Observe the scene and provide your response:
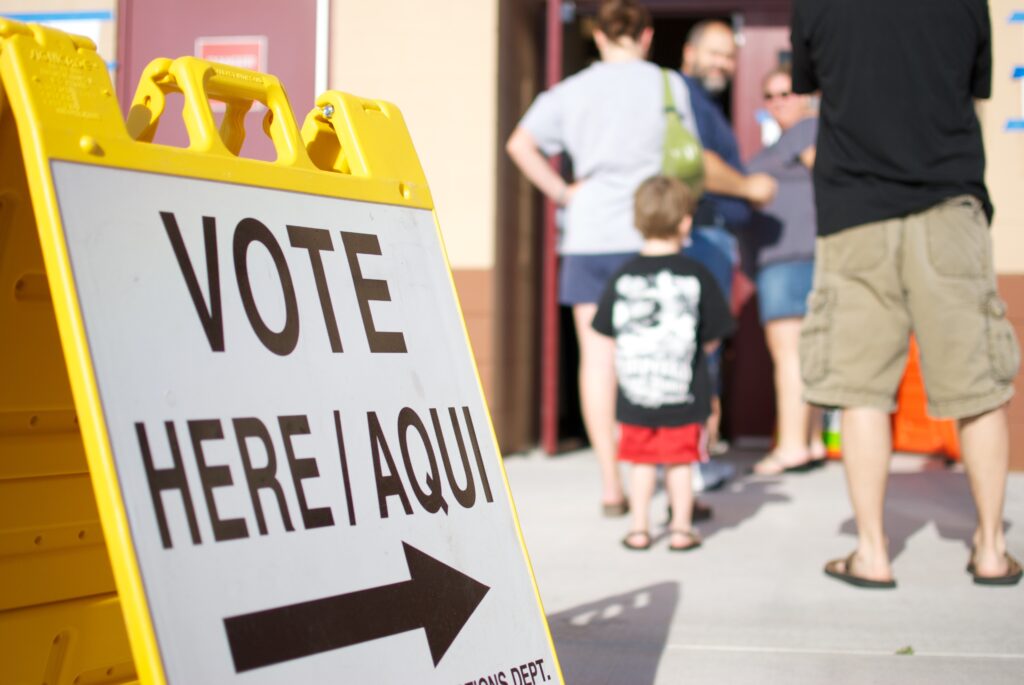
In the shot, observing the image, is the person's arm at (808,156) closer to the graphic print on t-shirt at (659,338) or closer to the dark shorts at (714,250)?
the dark shorts at (714,250)

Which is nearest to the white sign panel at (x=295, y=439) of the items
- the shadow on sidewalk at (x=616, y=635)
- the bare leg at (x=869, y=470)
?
the shadow on sidewalk at (x=616, y=635)

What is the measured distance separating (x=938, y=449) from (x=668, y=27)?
459cm

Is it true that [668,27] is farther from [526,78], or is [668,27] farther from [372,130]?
[372,130]

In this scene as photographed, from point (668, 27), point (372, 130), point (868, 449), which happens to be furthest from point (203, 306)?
point (668, 27)

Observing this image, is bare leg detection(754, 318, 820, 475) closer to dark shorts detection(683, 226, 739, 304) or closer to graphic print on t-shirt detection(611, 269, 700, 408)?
dark shorts detection(683, 226, 739, 304)

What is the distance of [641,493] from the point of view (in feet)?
14.3

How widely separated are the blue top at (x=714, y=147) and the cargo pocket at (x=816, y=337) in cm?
151

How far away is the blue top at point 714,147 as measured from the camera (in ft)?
16.9

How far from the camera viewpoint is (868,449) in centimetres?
369

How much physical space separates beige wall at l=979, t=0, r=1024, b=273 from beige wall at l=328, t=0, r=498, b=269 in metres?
2.44

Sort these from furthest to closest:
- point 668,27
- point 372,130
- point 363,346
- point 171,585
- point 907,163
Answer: point 668,27 < point 907,163 < point 372,130 < point 363,346 < point 171,585

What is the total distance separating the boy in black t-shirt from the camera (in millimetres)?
4344

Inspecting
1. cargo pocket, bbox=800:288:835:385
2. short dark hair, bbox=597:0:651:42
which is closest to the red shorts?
cargo pocket, bbox=800:288:835:385

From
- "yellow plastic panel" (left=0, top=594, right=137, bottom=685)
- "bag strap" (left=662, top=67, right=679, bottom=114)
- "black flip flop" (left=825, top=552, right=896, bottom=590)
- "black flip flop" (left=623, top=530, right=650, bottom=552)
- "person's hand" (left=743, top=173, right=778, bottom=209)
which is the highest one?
"bag strap" (left=662, top=67, right=679, bottom=114)
